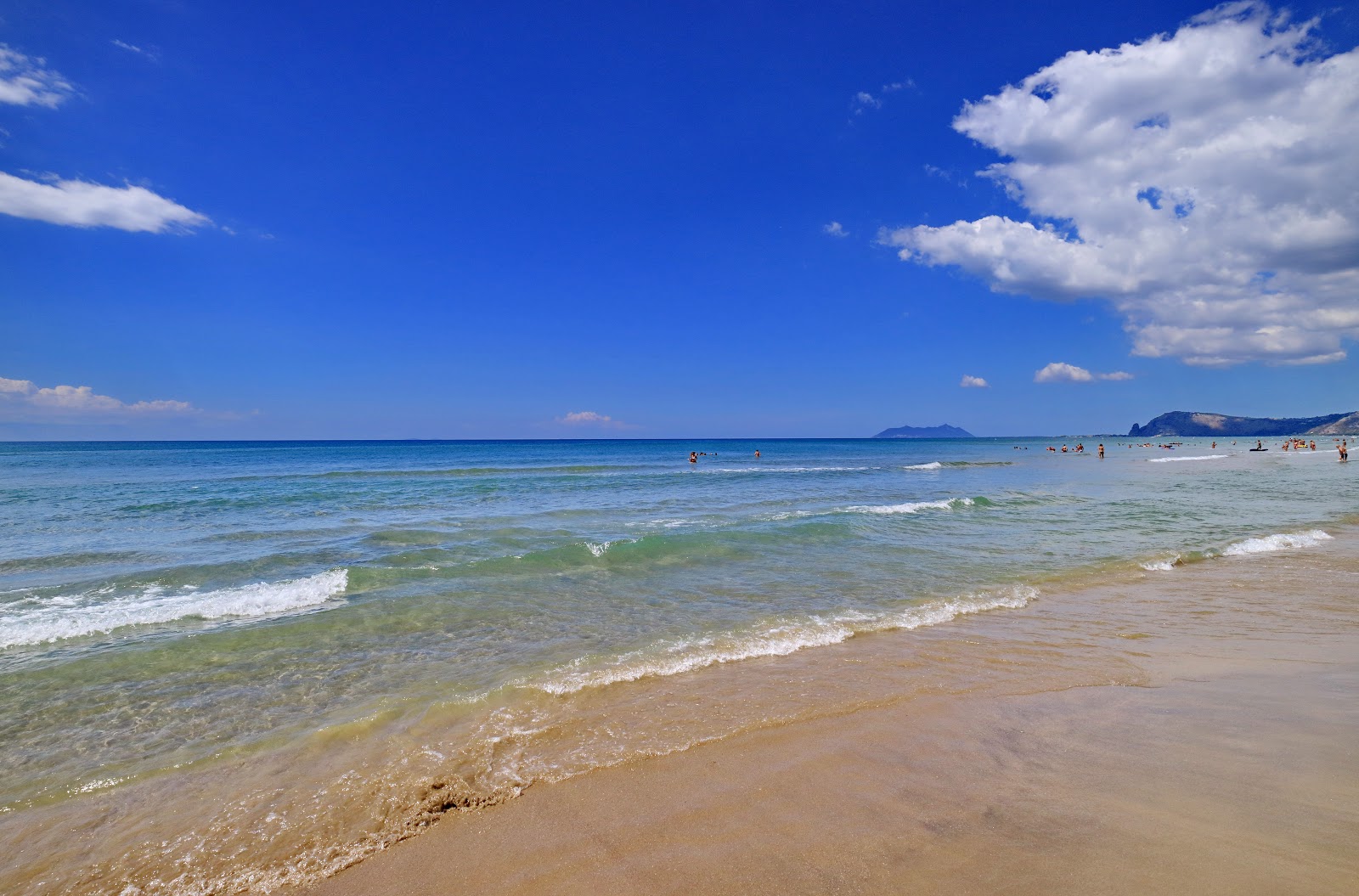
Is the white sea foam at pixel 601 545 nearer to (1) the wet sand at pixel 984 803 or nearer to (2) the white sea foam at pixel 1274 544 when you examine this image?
(1) the wet sand at pixel 984 803

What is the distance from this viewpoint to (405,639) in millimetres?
8203

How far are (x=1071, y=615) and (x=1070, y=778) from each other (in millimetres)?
5482

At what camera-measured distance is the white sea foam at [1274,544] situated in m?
13.6

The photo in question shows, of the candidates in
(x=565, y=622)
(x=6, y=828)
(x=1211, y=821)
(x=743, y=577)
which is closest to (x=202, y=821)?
(x=6, y=828)

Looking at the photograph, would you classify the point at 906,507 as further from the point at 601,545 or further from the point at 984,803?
the point at 984,803

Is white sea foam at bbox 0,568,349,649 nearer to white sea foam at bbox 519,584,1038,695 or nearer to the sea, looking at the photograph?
the sea

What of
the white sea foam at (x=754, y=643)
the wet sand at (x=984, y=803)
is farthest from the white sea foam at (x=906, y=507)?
the wet sand at (x=984, y=803)

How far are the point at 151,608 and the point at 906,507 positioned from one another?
20819mm

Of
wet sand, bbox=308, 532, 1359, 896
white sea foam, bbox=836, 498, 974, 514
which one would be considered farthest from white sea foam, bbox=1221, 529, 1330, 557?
wet sand, bbox=308, 532, 1359, 896

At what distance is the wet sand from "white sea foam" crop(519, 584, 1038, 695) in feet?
4.16

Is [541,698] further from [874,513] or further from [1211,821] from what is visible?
[874,513]

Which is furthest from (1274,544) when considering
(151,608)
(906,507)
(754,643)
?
(151,608)

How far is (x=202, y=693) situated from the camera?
21.2ft

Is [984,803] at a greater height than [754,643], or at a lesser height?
greater
